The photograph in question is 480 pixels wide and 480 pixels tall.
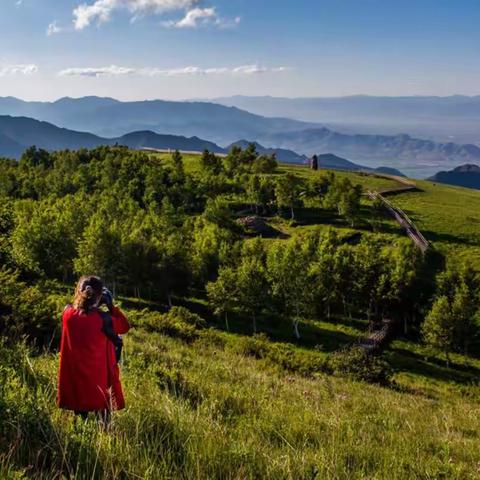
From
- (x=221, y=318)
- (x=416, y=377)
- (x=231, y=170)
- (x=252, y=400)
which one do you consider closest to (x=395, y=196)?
(x=231, y=170)

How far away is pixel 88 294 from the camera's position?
6.52m

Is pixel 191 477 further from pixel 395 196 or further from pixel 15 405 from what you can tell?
pixel 395 196

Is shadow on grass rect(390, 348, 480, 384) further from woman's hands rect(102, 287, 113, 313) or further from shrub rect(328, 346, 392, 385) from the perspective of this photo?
woman's hands rect(102, 287, 113, 313)

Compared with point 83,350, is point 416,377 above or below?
below

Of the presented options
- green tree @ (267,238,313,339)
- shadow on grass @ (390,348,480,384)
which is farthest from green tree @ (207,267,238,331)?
shadow on grass @ (390,348,480,384)

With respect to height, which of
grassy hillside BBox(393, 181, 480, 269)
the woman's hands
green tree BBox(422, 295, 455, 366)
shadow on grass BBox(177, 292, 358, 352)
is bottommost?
shadow on grass BBox(177, 292, 358, 352)

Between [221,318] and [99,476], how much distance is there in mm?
61204

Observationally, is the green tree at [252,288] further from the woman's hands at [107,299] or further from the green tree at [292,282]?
the woman's hands at [107,299]

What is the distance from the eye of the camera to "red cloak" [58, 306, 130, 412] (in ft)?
21.5

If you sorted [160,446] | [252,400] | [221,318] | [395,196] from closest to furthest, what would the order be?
[160,446] < [252,400] < [221,318] < [395,196]

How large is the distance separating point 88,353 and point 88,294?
82 cm

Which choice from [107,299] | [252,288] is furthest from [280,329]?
[107,299]

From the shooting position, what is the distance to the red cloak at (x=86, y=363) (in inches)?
258

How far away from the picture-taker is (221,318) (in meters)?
64.8
